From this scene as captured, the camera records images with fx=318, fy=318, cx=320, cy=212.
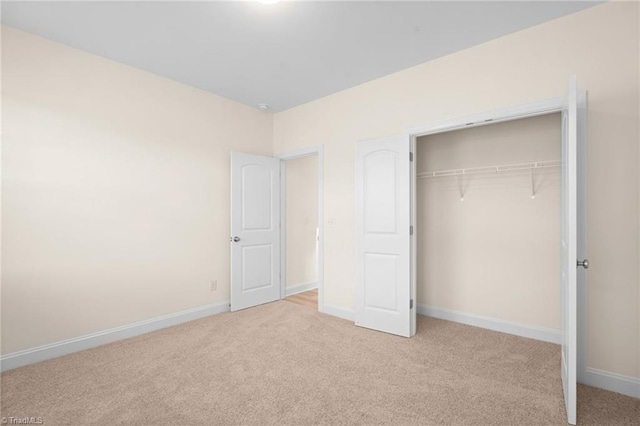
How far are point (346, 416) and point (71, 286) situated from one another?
269 cm

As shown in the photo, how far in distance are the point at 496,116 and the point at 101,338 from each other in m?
4.23

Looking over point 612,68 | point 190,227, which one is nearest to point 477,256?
point 612,68

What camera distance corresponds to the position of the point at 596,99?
234 centimetres

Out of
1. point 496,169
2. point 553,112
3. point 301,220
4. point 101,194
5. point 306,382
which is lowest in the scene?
point 306,382

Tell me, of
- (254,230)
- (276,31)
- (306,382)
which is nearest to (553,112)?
(276,31)

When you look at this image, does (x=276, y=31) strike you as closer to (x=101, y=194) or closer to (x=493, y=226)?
(x=101, y=194)

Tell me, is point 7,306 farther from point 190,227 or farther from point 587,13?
point 587,13

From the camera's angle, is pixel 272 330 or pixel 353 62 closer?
pixel 353 62

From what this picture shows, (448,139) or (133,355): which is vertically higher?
(448,139)

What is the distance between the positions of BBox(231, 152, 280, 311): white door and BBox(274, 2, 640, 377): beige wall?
2.06 m

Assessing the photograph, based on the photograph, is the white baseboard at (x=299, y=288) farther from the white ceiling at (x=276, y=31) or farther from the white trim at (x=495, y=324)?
the white ceiling at (x=276, y=31)

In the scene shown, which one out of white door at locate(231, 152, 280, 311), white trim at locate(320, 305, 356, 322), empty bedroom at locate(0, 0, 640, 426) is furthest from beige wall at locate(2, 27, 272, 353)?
white trim at locate(320, 305, 356, 322)

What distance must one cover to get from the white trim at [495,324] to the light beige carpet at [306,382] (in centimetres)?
12

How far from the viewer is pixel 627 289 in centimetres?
223
